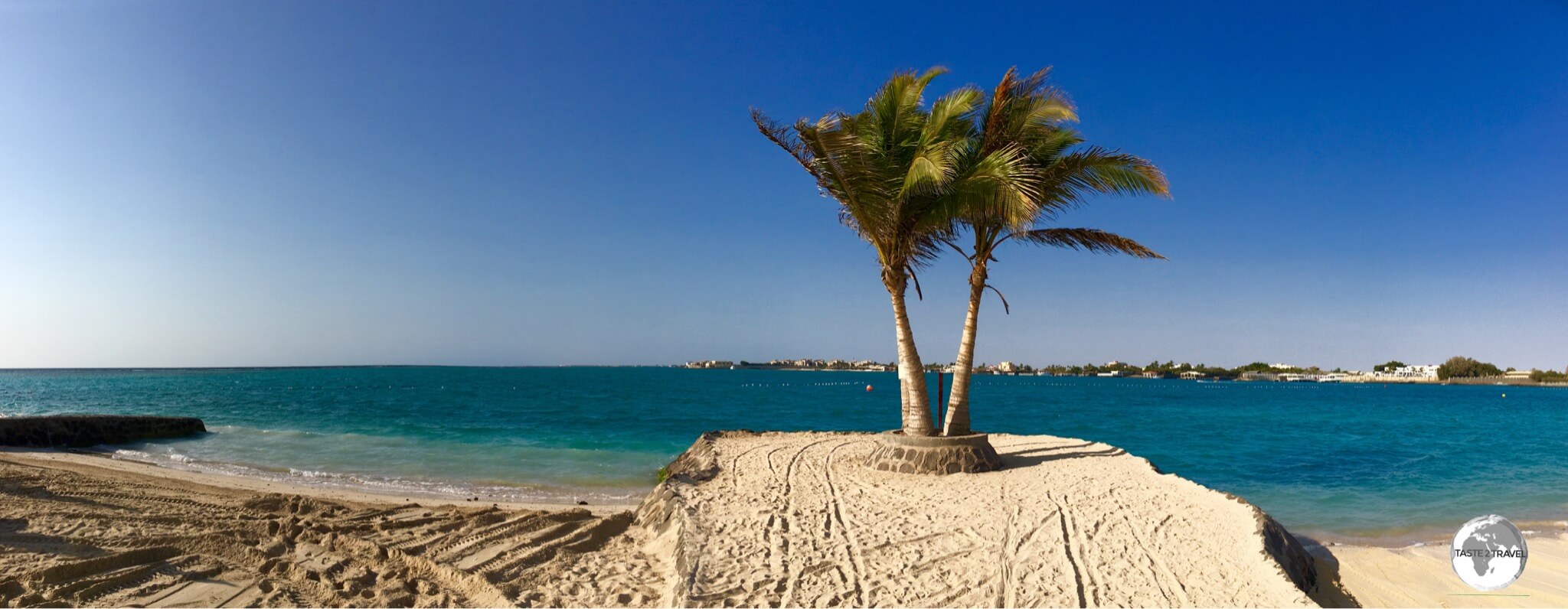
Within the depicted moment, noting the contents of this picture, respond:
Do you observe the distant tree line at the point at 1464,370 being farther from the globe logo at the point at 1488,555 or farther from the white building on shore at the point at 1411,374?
the globe logo at the point at 1488,555

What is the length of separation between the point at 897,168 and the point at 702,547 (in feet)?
21.3

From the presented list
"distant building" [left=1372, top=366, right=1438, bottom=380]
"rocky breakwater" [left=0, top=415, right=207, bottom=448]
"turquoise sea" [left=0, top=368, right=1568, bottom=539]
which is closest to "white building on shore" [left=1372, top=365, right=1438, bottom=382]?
"distant building" [left=1372, top=366, right=1438, bottom=380]

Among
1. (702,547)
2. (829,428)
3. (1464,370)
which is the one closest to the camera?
(702,547)

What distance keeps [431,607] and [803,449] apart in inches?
294

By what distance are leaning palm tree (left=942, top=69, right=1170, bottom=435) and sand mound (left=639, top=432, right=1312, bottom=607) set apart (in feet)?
8.05

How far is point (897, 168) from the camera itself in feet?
34.8

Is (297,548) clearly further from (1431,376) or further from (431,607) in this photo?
(1431,376)

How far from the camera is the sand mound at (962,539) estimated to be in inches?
210

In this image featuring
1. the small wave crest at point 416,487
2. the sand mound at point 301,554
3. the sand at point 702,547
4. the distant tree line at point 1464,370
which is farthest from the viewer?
the distant tree line at point 1464,370

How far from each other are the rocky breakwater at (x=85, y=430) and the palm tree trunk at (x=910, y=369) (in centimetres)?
2456

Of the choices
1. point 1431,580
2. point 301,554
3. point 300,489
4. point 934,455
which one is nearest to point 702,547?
point 301,554

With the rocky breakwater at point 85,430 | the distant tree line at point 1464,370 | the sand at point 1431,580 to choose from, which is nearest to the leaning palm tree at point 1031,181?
the sand at point 1431,580

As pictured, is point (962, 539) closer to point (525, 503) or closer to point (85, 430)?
point (525, 503)

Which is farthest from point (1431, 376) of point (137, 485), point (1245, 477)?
point (137, 485)
